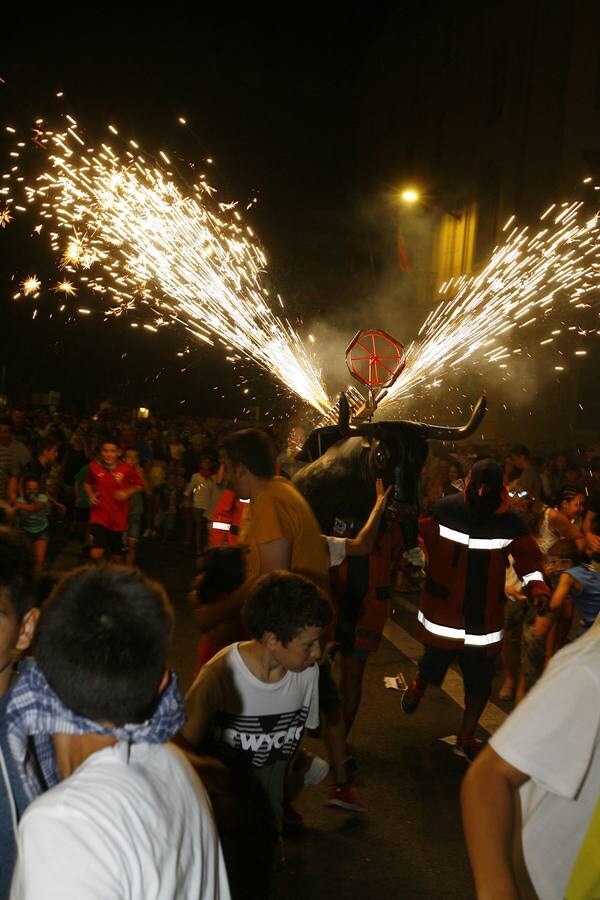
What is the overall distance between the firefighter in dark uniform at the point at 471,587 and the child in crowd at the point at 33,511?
558 cm

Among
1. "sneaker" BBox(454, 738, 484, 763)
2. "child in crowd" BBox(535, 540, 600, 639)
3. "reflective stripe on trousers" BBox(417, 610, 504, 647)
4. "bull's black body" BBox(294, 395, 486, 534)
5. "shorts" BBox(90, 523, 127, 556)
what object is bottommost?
"sneaker" BBox(454, 738, 484, 763)

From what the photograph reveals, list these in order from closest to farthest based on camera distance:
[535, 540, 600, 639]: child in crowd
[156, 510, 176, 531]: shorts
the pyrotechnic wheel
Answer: [535, 540, 600, 639]: child in crowd
the pyrotechnic wheel
[156, 510, 176, 531]: shorts

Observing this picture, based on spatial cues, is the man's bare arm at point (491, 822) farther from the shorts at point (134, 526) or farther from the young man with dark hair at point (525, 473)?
the shorts at point (134, 526)

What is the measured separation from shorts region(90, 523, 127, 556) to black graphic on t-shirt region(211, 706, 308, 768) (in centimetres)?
813

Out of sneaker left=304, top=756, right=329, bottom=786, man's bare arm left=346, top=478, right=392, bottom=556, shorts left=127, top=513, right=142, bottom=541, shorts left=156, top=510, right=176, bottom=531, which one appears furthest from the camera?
shorts left=156, top=510, right=176, bottom=531

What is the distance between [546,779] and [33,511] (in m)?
9.49

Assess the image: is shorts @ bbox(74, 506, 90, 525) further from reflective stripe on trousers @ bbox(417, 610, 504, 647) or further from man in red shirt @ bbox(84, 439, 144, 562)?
reflective stripe on trousers @ bbox(417, 610, 504, 647)

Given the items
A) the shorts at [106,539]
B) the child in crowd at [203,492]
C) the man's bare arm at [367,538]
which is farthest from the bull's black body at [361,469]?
the child in crowd at [203,492]

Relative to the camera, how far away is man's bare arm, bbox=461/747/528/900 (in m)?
1.78

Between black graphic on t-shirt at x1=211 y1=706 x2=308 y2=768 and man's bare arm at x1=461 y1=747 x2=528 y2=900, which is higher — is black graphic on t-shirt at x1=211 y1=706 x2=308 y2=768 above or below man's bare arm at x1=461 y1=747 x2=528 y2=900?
below

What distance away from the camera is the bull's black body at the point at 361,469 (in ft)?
22.7

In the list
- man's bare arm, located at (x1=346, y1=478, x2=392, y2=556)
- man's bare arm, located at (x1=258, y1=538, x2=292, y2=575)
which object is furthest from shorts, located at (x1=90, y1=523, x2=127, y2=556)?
man's bare arm, located at (x1=258, y1=538, x2=292, y2=575)

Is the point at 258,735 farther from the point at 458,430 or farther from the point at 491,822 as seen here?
the point at 458,430

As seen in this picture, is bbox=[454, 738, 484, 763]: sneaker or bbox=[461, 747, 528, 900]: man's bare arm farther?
bbox=[454, 738, 484, 763]: sneaker
